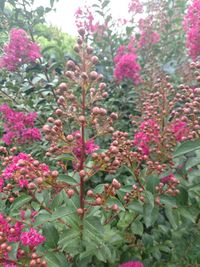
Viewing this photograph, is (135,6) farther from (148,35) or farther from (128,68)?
(128,68)

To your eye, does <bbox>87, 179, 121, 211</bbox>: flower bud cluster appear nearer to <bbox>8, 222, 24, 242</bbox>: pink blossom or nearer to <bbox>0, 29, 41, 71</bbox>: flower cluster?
<bbox>8, 222, 24, 242</bbox>: pink blossom

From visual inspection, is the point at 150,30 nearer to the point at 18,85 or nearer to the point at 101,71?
the point at 101,71

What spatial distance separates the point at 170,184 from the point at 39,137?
141cm

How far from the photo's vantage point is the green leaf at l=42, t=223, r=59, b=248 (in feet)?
5.67

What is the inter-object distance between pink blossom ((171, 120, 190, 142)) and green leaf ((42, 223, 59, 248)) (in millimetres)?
796

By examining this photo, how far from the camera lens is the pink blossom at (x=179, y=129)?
78.8 inches

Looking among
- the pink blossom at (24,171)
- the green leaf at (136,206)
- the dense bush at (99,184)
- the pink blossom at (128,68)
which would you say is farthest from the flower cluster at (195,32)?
the pink blossom at (24,171)

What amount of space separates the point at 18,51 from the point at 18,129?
0.77 meters

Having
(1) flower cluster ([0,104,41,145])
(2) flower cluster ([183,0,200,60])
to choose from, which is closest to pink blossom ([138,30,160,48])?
(2) flower cluster ([183,0,200,60])

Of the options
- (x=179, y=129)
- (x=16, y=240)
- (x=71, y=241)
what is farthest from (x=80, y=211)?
(x=179, y=129)

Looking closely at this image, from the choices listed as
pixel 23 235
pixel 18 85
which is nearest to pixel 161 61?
pixel 18 85

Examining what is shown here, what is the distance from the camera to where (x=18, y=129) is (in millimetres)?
2963

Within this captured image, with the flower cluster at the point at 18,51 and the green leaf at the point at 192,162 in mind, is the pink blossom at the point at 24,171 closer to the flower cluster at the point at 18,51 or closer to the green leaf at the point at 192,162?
the green leaf at the point at 192,162

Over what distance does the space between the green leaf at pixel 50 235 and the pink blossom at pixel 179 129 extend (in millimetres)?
796
